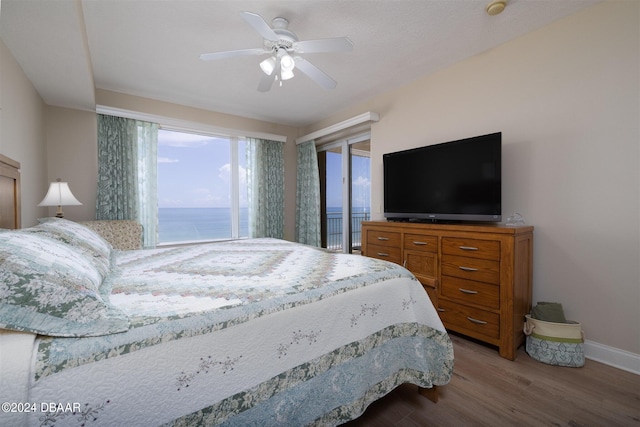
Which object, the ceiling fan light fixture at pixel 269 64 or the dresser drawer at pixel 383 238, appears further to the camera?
the dresser drawer at pixel 383 238

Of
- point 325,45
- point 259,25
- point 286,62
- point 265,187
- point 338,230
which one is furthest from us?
point 338,230

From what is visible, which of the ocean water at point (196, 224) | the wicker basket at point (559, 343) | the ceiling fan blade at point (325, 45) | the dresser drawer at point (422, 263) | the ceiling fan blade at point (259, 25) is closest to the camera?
the ceiling fan blade at point (259, 25)

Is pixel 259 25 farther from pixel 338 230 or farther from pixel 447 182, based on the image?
pixel 338 230

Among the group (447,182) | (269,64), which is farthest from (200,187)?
(447,182)

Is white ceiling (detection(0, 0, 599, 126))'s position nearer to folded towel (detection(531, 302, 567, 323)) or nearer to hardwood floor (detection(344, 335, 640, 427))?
folded towel (detection(531, 302, 567, 323))

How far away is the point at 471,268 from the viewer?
88.0 inches

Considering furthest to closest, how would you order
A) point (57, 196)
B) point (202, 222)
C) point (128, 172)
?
point (202, 222) < point (128, 172) < point (57, 196)

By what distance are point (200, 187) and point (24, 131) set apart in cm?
204

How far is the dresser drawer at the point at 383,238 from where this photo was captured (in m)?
2.81

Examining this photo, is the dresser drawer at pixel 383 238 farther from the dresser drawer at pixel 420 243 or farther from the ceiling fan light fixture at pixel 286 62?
the ceiling fan light fixture at pixel 286 62

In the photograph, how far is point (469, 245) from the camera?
224cm

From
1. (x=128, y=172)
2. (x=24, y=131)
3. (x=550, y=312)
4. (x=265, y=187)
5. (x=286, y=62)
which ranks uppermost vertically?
(x=286, y=62)

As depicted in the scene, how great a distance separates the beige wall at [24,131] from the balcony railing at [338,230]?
3.56m

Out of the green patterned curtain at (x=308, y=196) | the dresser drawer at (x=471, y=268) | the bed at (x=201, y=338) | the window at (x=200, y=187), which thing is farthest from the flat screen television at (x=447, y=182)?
the window at (x=200, y=187)
